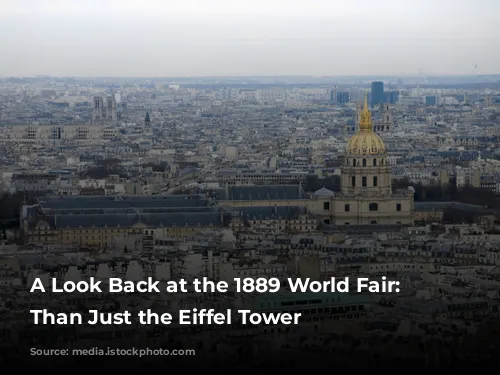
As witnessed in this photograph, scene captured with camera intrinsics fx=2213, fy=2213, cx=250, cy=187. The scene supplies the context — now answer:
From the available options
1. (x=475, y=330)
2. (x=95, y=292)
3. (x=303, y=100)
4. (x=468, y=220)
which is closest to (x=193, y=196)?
(x=468, y=220)

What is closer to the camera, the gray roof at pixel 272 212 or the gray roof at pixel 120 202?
the gray roof at pixel 272 212

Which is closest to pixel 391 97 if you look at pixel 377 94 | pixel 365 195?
pixel 377 94

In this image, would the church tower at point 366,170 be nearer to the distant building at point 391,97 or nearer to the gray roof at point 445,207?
the gray roof at point 445,207

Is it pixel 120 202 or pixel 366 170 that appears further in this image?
pixel 366 170

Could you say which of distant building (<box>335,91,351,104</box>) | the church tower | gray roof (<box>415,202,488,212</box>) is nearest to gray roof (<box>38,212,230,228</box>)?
the church tower

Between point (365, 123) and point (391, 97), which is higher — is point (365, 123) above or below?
above

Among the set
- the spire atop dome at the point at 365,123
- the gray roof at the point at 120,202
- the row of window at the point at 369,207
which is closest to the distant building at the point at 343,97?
the spire atop dome at the point at 365,123

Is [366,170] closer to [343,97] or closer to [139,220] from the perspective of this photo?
[139,220]

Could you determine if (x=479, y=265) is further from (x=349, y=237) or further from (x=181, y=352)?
(x=181, y=352)

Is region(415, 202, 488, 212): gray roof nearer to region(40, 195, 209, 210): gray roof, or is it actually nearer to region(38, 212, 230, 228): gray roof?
region(40, 195, 209, 210): gray roof
